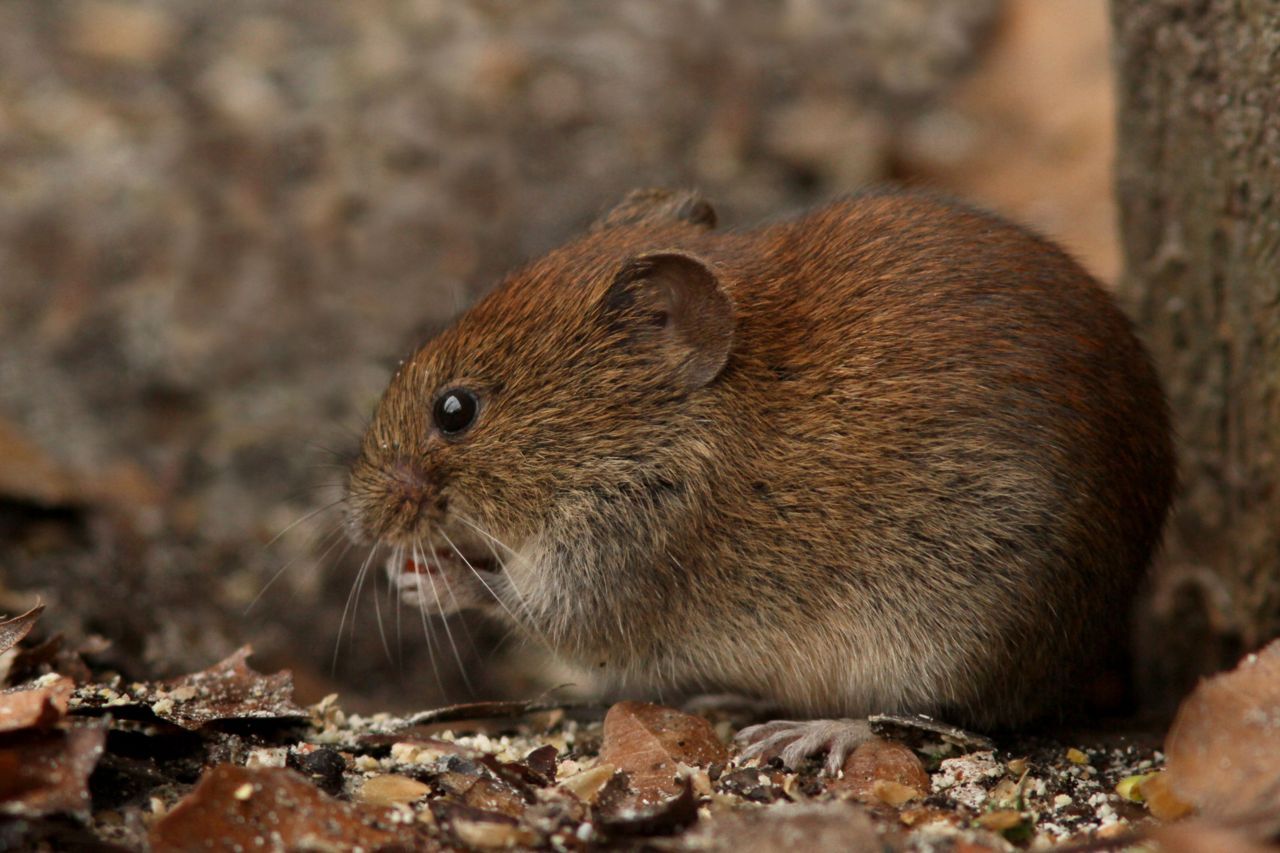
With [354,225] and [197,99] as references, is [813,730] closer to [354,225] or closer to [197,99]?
[354,225]

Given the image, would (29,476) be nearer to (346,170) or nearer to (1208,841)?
(346,170)

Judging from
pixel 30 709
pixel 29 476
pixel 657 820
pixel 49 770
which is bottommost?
pixel 657 820

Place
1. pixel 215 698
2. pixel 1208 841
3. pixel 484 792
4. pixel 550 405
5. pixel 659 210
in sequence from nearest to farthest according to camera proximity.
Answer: pixel 1208 841
pixel 484 792
pixel 215 698
pixel 550 405
pixel 659 210

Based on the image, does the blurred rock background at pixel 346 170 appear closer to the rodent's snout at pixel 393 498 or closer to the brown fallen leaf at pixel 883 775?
the rodent's snout at pixel 393 498

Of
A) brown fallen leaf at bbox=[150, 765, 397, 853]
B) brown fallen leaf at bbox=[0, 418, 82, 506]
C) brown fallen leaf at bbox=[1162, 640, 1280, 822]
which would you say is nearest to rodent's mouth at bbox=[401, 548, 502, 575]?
brown fallen leaf at bbox=[150, 765, 397, 853]

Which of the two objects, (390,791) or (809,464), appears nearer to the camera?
(390,791)

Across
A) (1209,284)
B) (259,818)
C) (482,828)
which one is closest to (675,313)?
(482,828)
